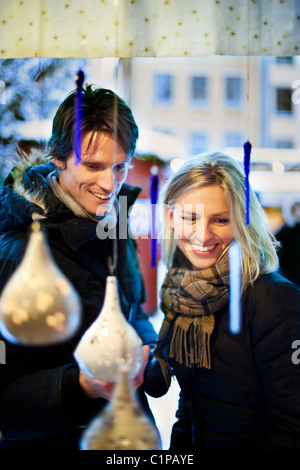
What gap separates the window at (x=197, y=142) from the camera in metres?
1.49

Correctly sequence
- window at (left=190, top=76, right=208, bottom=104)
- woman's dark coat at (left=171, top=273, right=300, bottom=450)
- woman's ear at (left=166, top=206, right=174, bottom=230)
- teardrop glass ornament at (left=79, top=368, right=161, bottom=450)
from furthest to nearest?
1. window at (left=190, top=76, right=208, bottom=104)
2. woman's ear at (left=166, top=206, right=174, bottom=230)
3. woman's dark coat at (left=171, top=273, right=300, bottom=450)
4. teardrop glass ornament at (left=79, top=368, right=161, bottom=450)

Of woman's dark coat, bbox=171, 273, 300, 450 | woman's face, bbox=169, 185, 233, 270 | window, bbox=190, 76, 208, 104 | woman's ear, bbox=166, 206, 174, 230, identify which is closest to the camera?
woman's dark coat, bbox=171, 273, 300, 450

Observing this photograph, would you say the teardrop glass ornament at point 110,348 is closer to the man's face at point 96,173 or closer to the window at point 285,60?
the man's face at point 96,173

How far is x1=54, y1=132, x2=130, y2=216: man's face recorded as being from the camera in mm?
1259

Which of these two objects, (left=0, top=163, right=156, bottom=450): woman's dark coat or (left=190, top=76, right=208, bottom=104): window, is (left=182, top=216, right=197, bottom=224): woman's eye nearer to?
(left=0, top=163, right=156, bottom=450): woman's dark coat

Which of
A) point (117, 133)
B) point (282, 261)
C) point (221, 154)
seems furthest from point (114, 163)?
point (282, 261)

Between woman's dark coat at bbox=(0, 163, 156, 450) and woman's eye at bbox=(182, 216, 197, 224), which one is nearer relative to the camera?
woman's dark coat at bbox=(0, 163, 156, 450)

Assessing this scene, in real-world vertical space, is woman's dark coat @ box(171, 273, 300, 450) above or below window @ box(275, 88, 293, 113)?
below

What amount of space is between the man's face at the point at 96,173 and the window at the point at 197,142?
292mm

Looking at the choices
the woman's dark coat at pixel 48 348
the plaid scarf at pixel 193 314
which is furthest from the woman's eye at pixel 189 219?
the woman's dark coat at pixel 48 348

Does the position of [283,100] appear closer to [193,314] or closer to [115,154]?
[115,154]

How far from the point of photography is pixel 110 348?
0.97 meters

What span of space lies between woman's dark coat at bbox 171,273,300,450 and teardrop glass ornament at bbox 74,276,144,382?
344 millimetres

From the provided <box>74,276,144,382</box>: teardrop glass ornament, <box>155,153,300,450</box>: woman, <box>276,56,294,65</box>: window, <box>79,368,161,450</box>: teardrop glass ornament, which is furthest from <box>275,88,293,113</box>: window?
<box>79,368,161,450</box>: teardrop glass ornament
